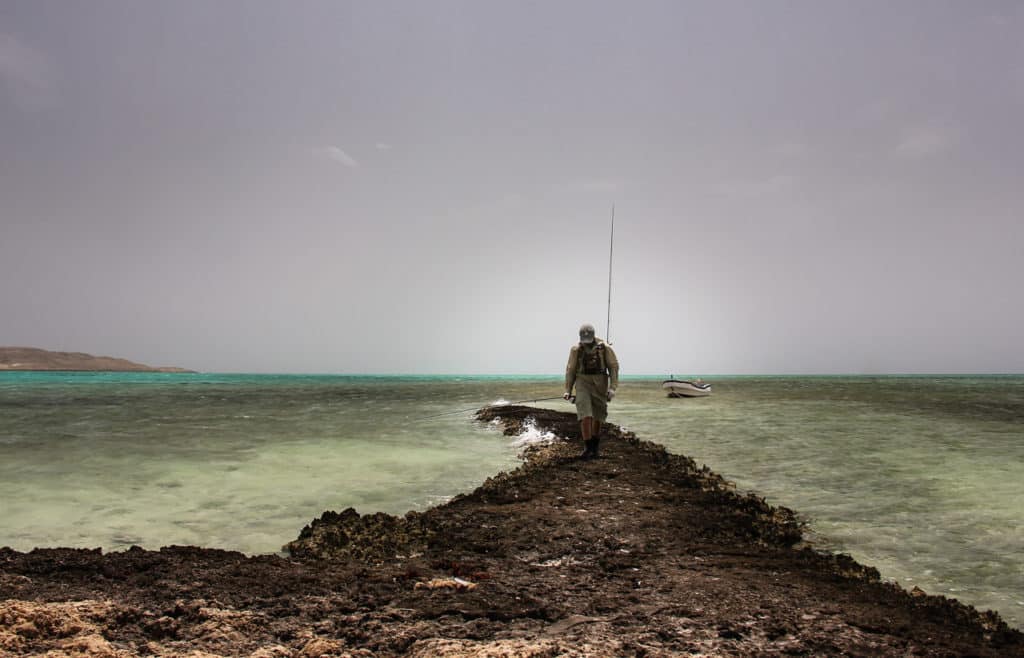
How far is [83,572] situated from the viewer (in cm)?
465

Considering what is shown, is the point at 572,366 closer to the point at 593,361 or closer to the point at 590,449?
the point at 593,361

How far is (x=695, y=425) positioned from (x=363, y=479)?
13.8 metres

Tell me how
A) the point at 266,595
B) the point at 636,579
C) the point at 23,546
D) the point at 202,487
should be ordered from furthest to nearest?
the point at 202,487 < the point at 23,546 < the point at 636,579 < the point at 266,595

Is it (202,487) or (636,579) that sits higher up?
(636,579)

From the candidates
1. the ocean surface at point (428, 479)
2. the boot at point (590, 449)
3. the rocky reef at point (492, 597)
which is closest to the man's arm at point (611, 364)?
the boot at point (590, 449)

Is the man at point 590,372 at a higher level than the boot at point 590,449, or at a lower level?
higher

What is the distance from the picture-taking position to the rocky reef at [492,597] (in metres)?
3.33

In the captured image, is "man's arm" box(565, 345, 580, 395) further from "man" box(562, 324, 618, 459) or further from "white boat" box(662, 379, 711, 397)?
"white boat" box(662, 379, 711, 397)

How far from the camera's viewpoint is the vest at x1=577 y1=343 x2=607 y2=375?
10953mm

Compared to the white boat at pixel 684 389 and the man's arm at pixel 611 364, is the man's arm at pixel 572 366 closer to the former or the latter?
the man's arm at pixel 611 364

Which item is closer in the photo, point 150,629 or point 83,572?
point 150,629

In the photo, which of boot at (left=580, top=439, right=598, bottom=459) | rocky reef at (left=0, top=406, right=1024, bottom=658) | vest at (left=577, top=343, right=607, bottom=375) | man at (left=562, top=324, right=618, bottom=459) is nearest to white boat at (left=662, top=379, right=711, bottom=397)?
boot at (left=580, top=439, right=598, bottom=459)

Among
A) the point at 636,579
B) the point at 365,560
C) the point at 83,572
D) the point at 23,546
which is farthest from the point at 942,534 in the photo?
the point at 23,546

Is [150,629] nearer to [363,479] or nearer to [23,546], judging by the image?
[23,546]
